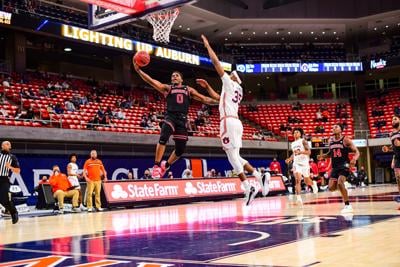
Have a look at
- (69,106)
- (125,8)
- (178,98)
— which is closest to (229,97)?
(178,98)

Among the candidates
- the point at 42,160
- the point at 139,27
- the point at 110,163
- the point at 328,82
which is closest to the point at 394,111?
the point at 328,82

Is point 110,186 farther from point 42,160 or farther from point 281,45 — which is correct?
point 281,45

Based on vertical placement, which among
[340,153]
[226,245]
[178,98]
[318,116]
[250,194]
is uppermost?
[318,116]

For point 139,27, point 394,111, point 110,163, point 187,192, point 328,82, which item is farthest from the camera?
point 328,82

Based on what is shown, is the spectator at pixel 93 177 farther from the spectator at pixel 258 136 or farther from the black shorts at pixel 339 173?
the spectator at pixel 258 136

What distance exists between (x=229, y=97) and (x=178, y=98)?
86 cm

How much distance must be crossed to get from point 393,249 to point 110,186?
12756 millimetres

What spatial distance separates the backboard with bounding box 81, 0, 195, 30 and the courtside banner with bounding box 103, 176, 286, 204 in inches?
234

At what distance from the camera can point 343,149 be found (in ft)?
34.7

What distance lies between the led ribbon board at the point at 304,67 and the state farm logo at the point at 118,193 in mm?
23714

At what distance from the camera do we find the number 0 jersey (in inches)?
324

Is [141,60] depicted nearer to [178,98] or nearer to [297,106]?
[178,98]

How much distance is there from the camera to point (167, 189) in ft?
60.6

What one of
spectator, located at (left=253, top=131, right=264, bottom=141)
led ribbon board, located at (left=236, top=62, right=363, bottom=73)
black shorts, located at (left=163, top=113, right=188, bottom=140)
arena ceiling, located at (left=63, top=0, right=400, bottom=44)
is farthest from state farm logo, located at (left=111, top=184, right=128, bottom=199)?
led ribbon board, located at (left=236, top=62, right=363, bottom=73)
